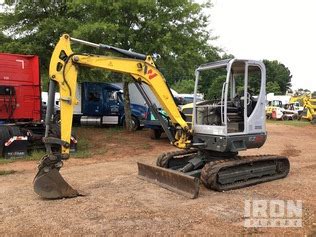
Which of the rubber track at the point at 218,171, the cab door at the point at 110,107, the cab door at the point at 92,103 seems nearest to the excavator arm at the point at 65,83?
the rubber track at the point at 218,171

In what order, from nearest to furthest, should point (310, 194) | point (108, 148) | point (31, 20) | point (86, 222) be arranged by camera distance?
point (86, 222) → point (310, 194) → point (108, 148) → point (31, 20)

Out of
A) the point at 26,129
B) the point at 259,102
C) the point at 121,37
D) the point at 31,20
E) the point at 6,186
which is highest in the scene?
the point at 31,20

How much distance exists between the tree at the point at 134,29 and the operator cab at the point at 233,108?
822cm

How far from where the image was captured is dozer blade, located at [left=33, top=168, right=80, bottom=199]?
7.95m

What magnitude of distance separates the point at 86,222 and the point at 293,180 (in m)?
5.34

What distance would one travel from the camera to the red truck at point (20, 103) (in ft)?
44.4

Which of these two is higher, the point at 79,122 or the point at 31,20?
the point at 31,20

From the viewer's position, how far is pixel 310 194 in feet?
27.7

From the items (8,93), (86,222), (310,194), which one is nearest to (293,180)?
(310,194)

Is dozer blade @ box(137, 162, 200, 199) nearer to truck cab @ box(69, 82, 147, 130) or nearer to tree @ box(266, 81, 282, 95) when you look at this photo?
truck cab @ box(69, 82, 147, 130)

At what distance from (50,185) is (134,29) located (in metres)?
11.5

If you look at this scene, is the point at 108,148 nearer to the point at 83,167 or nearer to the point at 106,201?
the point at 83,167

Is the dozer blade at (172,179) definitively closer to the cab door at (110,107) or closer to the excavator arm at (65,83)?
the excavator arm at (65,83)
